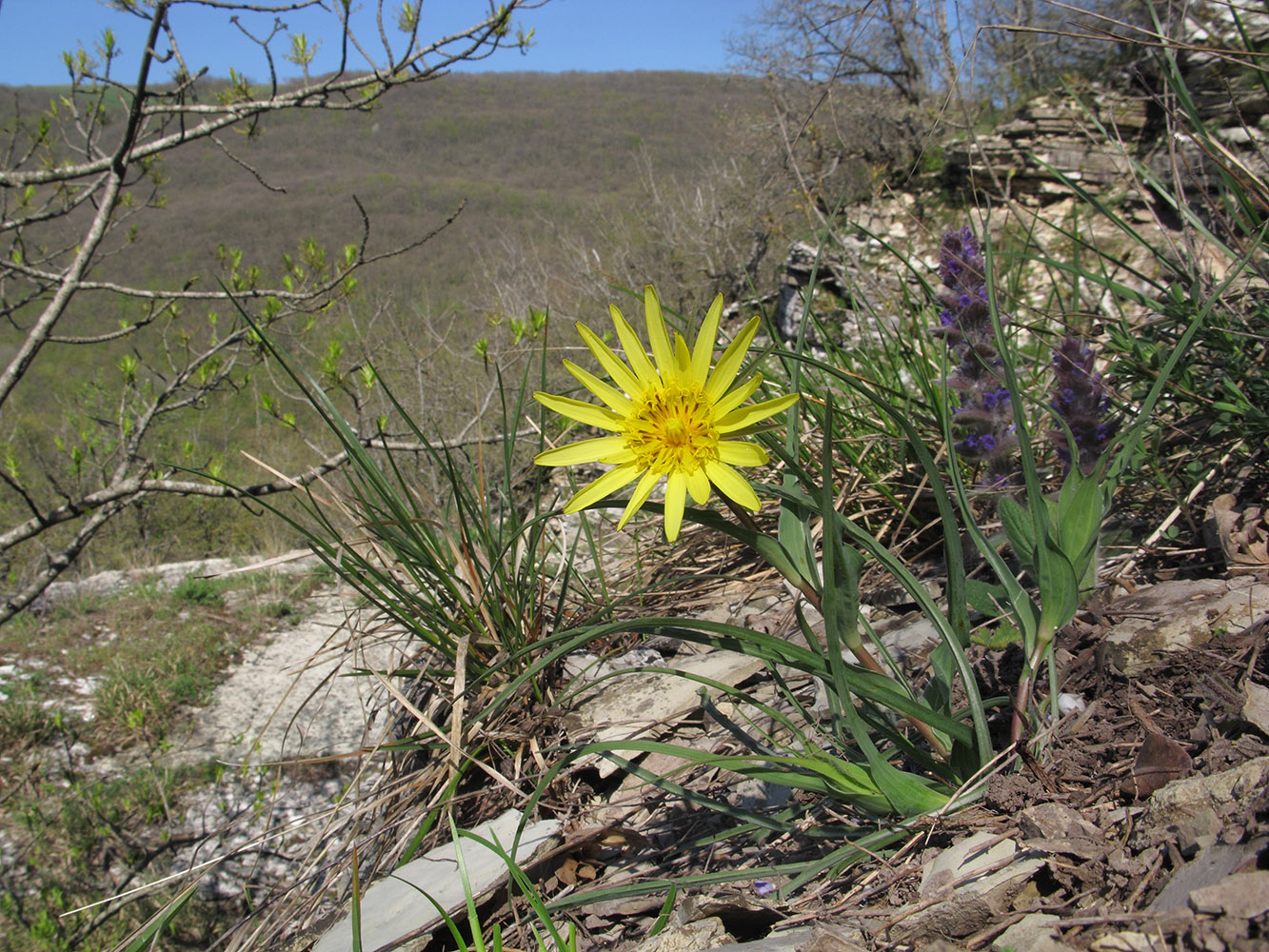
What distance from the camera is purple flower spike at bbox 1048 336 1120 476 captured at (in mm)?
1570

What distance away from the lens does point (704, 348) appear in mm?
1210

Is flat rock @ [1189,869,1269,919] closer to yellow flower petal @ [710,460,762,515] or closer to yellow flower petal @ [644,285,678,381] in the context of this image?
yellow flower petal @ [710,460,762,515]

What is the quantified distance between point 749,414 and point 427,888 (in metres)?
1.14

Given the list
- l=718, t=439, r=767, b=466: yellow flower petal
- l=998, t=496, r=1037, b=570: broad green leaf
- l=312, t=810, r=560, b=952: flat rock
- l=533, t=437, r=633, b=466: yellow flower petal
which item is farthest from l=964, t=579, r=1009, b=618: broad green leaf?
l=312, t=810, r=560, b=952: flat rock

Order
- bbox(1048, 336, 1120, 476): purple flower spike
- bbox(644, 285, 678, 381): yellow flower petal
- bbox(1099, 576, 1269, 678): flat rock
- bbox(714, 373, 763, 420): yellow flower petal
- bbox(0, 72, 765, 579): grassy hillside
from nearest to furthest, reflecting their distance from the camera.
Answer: bbox(714, 373, 763, 420): yellow flower petal < bbox(644, 285, 678, 381): yellow flower petal < bbox(1099, 576, 1269, 678): flat rock < bbox(1048, 336, 1120, 476): purple flower spike < bbox(0, 72, 765, 579): grassy hillside

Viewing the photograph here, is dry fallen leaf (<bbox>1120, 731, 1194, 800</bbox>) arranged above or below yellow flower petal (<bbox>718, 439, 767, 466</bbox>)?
below

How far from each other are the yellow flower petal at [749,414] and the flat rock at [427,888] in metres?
0.83

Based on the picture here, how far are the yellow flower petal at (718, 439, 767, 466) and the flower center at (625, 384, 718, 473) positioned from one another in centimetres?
2

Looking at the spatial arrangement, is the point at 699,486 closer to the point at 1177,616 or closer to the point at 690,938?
the point at 690,938

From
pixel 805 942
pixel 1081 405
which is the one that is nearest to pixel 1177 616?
pixel 1081 405

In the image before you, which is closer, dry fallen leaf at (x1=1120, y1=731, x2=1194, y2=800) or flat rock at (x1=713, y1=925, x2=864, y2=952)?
flat rock at (x1=713, y1=925, x2=864, y2=952)

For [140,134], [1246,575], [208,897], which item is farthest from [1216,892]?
[208,897]

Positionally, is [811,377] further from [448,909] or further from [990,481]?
[448,909]

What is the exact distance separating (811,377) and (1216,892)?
83.7 inches
